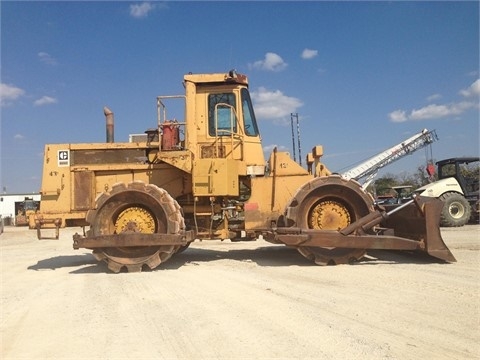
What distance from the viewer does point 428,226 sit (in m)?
7.68

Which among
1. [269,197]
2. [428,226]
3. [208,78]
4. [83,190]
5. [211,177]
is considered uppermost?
[208,78]

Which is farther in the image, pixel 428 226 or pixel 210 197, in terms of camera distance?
pixel 210 197

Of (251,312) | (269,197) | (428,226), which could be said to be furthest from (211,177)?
(428,226)

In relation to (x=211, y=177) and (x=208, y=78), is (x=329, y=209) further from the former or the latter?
(x=208, y=78)

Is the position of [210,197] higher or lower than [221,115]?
lower

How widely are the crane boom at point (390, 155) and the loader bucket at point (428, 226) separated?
51.6 ft

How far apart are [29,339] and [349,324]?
3.26m

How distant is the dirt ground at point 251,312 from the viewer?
3896 millimetres

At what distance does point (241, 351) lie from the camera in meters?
3.81

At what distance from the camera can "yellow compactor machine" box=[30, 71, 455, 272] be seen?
771 cm

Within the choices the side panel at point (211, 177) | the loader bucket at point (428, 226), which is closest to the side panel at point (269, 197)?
the side panel at point (211, 177)

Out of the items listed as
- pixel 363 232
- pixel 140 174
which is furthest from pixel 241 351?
pixel 140 174

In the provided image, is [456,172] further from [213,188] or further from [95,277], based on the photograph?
[95,277]

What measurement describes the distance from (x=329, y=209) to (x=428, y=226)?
1.75m
